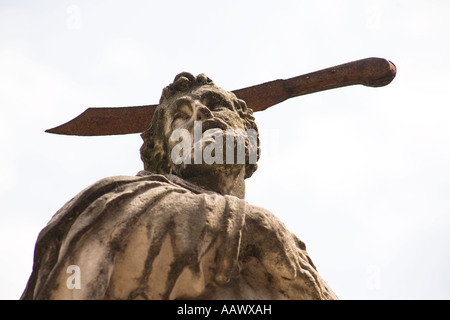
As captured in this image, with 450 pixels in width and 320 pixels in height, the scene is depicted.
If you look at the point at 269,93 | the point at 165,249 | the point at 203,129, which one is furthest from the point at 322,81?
the point at 165,249

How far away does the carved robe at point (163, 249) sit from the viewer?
370cm

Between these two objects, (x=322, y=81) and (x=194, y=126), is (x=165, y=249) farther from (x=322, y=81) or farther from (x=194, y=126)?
(x=322, y=81)

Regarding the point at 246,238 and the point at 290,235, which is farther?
the point at 290,235

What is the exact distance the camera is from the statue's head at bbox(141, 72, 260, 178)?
4.86m

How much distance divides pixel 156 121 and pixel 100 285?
217cm

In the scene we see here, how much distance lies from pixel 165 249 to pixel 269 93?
3254 millimetres

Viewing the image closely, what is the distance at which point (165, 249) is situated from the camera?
3.78m

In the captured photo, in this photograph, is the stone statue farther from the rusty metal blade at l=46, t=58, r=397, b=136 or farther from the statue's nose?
the rusty metal blade at l=46, t=58, r=397, b=136

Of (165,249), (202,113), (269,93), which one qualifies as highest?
(269,93)

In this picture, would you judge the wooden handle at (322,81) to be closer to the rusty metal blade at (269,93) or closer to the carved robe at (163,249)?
the rusty metal blade at (269,93)

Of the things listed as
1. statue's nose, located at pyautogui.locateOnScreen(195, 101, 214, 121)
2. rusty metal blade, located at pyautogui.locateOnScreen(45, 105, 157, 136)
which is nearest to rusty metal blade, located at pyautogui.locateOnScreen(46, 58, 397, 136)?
rusty metal blade, located at pyautogui.locateOnScreen(45, 105, 157, 136)

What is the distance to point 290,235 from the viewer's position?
175 inches
